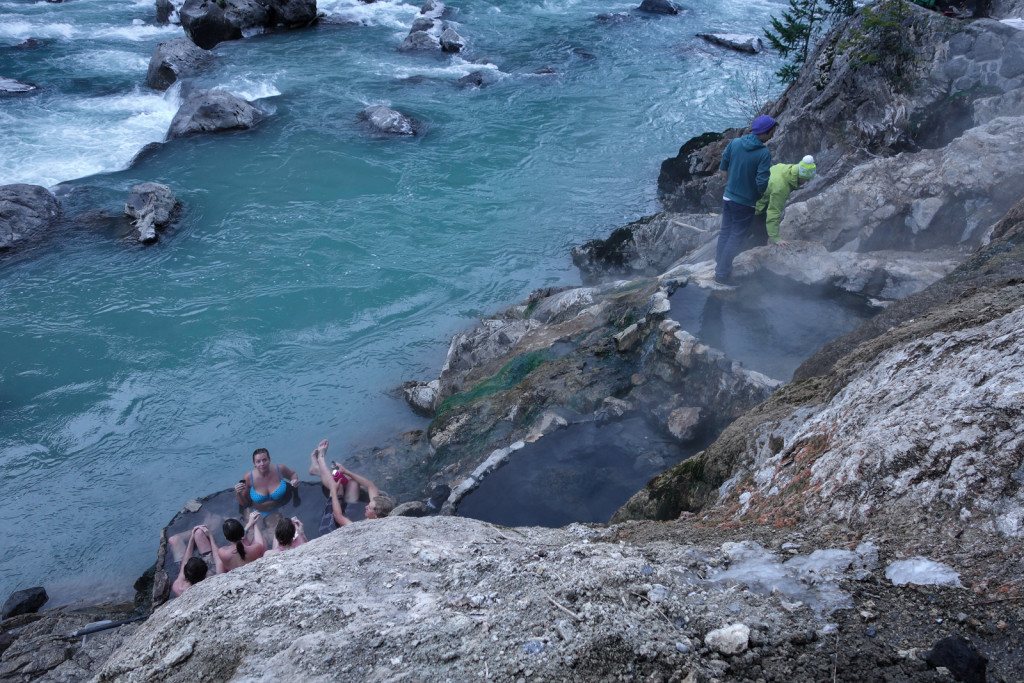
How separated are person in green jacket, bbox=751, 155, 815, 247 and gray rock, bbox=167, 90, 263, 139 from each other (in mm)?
13981

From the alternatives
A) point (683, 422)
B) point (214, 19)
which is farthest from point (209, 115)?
point (683, 422)

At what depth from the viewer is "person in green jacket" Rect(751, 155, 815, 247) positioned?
6.73 m

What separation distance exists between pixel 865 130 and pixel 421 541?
9051 mm

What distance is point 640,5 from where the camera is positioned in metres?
24.8

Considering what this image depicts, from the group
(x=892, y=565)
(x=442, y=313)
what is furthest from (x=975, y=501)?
(x=442, y=313)

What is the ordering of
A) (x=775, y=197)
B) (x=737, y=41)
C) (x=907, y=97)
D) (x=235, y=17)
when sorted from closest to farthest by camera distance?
(x=775, y=197), (x=907, y=97), (x=737, y=41), (x=235, y=17)

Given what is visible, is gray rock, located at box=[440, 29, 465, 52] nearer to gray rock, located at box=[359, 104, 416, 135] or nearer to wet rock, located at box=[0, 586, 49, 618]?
gray rock, located at box=[359, 104, 416, 135]

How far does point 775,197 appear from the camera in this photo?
7.11m

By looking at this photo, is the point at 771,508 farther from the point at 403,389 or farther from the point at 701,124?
the point at 701,124

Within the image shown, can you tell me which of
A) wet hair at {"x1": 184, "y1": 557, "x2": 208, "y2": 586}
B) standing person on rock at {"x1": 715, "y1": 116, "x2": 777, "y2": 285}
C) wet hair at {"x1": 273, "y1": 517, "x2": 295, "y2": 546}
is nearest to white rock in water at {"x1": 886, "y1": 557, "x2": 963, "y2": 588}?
standing person on rock at {"x1": 715, "y1": 116, "x2": 777, "y2": 285}

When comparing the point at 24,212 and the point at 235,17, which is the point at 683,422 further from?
the point at 235,17

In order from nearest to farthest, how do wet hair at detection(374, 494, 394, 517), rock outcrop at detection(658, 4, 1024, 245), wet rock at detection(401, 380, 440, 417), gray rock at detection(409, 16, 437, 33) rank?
wet hair at detection(374, 494, 394, 517)
rock outcrop at detection(658, 4, 1024, 245)
wet rock at detection(401, 380, 440, 417)
gray rock at detection(409, 16, 437, 33)

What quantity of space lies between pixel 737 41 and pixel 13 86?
68.5ft

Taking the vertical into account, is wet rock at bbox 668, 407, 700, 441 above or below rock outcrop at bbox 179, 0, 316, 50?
below
